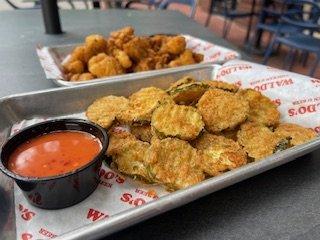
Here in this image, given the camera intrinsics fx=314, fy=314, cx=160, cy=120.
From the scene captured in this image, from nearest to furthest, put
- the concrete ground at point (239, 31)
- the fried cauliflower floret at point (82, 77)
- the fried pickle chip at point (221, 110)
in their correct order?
the fried pickle chip at point (221, 110) < the fried cauliflower floret at point (82, 77) < the concrete ground at point (239, 31)

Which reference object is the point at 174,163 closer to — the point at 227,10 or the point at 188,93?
the point at 188,93

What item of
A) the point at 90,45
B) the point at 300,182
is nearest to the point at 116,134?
the point at 300,182

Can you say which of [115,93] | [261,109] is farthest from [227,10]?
[261,109]

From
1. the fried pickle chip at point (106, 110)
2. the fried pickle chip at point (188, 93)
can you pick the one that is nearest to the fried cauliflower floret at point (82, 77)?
the fried pickle chip at point (106, 110)

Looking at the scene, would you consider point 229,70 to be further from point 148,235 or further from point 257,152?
point 148,235

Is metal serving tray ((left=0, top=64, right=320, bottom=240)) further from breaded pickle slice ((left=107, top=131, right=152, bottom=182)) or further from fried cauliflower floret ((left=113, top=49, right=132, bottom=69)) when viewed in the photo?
fried cauliflower floret ((left=113, top=49, right=132, bottom=69))

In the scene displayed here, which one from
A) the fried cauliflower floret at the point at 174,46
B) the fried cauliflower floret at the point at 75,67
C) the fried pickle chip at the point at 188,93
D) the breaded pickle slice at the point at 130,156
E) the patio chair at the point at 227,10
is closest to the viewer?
the breaded pickle slice at the point at 130,156

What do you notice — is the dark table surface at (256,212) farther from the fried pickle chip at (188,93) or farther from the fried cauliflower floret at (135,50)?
the fried cauliflower floret at (135,50)
